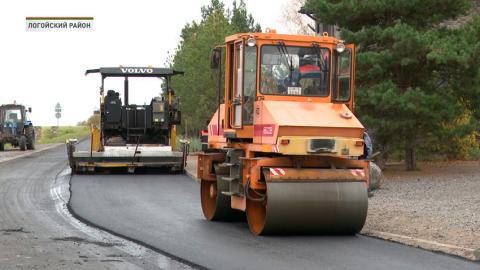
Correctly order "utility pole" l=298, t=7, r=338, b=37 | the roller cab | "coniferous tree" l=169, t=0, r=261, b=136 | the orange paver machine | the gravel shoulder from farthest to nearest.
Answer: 1. "coniferous tree" l=169, t=0, r=261, b=136
2. "utility pole" l=298, t=7, r=338, b=37
3. the roller cab
4. the orange paver machine
5. the gravel shoulder

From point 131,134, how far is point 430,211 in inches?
520

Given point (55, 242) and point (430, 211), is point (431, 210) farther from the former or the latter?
point (55, 242)

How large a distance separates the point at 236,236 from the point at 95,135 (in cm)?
1384

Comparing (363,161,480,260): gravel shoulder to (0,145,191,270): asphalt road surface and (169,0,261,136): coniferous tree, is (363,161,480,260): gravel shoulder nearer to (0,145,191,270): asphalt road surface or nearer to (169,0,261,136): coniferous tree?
(0,145,191,270): asphalt road surface

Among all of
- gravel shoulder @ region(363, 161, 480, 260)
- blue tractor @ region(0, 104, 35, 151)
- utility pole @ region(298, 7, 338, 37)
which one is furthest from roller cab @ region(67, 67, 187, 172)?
blue tractor @ region(0, 104, 35, 151)

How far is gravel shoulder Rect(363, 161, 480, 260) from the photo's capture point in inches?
423

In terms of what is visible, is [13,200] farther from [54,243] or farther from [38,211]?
[54,243]

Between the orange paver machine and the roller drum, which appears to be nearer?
the roller drum

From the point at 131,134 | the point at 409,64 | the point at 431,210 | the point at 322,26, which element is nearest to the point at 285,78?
the point at 431,210

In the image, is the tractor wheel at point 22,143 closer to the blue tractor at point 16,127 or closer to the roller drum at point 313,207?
the blue tractor at point 16,127

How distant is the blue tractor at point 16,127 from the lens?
142ft

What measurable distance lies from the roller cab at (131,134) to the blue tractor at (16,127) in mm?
19213

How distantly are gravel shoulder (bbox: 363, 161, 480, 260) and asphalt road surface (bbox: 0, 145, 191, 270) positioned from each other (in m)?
3.65

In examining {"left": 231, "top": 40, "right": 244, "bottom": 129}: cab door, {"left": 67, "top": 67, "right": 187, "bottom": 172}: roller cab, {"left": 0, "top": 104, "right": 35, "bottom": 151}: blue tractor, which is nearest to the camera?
{"left": 231, "top": 40, "right": 244, "bottom": 129}: cab door
